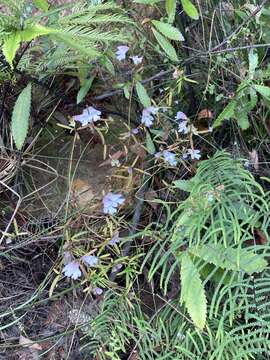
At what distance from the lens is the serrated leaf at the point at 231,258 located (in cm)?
127

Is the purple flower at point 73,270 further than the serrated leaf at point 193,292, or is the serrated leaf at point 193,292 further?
the purple flower at point 73,270

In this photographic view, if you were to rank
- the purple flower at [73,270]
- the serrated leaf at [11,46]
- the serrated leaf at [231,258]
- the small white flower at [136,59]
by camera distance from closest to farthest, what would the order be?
the serrated leaf at [11,46] < the serrated leaf at [231,258] < the purple flower at [73,270] < the small white flower at [136,59]

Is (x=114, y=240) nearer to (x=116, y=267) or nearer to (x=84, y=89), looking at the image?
(x=116, y=267)

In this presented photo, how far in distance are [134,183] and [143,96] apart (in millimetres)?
240

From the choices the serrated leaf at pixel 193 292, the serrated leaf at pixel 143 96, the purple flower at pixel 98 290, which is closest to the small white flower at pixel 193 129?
the serrated leaf at pixel 143 96

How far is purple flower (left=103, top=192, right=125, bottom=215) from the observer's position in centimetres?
145

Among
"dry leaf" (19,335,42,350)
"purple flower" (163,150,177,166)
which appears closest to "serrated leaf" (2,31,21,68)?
"purple flower" (163,150,177,166)

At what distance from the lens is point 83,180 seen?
1.62 metres

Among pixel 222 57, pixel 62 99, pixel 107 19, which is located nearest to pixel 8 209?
pixel 62 99

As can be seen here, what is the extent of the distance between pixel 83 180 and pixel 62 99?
0.75 ft

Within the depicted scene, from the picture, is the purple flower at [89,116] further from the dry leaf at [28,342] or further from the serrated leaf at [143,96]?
the dry leaf at [28,342]

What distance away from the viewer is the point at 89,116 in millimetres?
1463

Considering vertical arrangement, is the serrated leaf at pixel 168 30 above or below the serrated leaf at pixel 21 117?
above

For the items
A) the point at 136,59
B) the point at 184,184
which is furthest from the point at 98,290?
the point at 136,59
